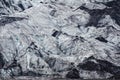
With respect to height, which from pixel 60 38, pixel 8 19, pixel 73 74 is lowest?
pixel 73 74

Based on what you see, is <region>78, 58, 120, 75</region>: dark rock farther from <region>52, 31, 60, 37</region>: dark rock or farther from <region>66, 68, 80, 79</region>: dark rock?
<region>52, 31, 60, 37</region>: dark rock

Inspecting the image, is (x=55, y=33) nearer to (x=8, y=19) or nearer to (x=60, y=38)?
(x=60, y=38)

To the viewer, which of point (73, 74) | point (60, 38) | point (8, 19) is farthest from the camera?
point (8, 19)

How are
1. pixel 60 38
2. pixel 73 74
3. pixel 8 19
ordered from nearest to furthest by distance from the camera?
pixel 73 74 < pixel 60 38 < pixel 8 19

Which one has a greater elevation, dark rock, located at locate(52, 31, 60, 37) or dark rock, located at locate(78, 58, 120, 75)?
dark rock, located at locate(52, 31, 60, 37)

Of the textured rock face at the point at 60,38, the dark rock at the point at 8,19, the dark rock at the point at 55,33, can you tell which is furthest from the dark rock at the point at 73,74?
the dark rock at the point at 8,19

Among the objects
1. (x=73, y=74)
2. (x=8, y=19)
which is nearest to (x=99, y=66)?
(x=73, y=74)

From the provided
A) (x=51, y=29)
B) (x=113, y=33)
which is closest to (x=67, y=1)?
(x=51, y=29)

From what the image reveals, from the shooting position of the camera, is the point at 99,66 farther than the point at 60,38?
No

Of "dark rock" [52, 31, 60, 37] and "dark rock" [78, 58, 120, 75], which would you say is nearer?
"dark rock" [78, 58, 120, 75]

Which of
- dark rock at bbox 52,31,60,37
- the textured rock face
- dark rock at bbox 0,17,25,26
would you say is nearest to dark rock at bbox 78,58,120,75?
the textured rock face
